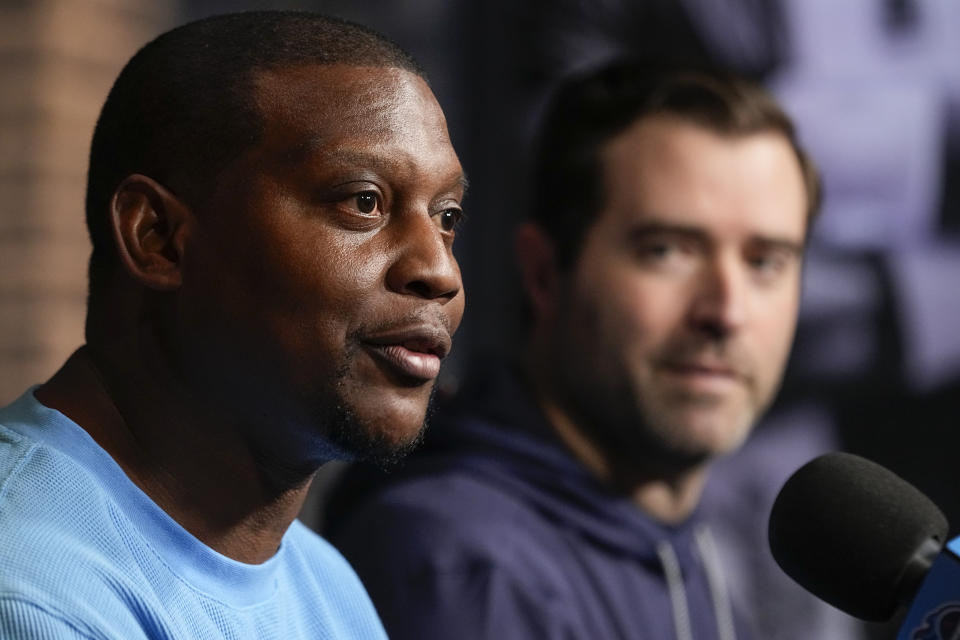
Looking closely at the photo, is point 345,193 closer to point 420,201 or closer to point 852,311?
point 420,201

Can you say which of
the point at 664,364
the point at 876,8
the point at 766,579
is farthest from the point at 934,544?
the point at 876,8

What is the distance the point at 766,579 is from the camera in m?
2.77

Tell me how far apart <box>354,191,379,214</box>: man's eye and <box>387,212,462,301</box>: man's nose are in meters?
0.03

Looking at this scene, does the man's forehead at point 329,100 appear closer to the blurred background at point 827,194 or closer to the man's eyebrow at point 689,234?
the man's eyebrow at point 689,234

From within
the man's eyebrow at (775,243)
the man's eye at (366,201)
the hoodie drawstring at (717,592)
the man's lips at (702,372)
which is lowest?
the hoodie drawstring at (717,592)

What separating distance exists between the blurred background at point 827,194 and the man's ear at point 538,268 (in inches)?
20.2

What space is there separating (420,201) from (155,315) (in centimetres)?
23

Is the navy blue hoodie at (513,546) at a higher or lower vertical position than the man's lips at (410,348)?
lower

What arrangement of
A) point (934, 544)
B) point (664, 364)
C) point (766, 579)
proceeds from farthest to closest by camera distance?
point (766, 579), point (664, 364), point (934, 544)

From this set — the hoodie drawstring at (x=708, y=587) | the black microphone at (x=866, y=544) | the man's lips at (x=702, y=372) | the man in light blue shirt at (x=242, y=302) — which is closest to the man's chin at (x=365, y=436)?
the man in light blue shirt at (x=242, y=302)

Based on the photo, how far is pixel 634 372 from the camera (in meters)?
2.03

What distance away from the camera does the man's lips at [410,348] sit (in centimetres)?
100

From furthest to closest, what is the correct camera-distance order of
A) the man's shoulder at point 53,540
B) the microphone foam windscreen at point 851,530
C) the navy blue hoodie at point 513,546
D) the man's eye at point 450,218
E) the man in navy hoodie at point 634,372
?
the man in navy hoodie at point 634,372 → the navy blue hoodie at point 513,546 → the man's eye at point 450,218 → the microphone foam windscreen at point 851,530 → the man's shoulder at point 53,540

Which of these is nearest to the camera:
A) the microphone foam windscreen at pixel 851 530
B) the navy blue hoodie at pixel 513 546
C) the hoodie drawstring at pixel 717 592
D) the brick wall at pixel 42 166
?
the microphone foam windscreen at pixel 851 530
